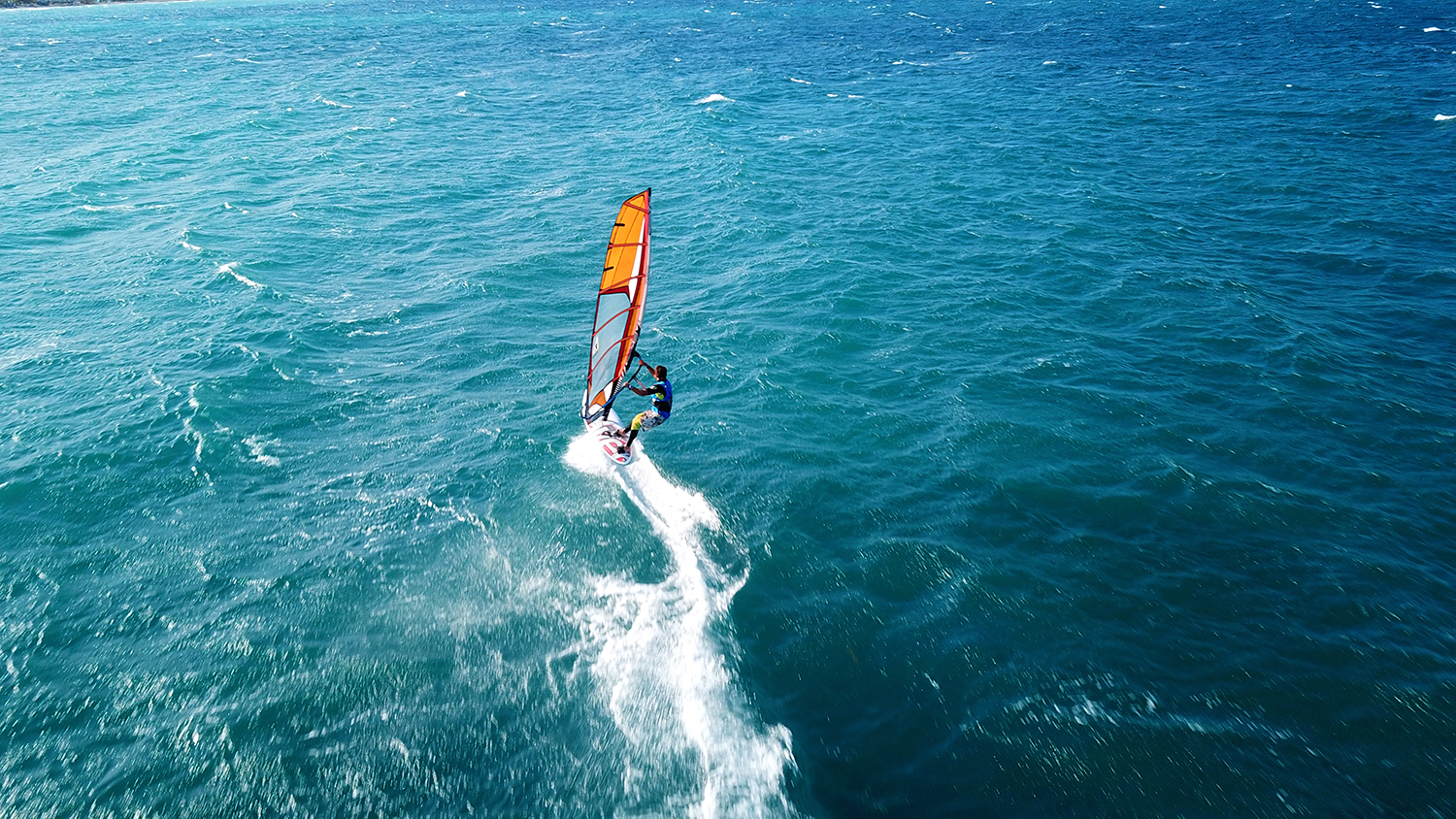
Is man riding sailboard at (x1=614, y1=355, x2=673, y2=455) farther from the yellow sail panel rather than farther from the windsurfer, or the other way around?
the yellow sail panel

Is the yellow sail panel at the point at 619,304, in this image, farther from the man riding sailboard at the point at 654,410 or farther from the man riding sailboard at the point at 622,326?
the man riding sailboard at the point at 654,410

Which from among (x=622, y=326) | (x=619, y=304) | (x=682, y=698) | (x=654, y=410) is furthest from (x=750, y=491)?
(x=682, y=698)

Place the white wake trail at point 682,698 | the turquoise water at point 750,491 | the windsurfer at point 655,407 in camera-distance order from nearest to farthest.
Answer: the white wake trail at point 682,698
the turquoise water at point 750,491
the windsurfer at point 655,407

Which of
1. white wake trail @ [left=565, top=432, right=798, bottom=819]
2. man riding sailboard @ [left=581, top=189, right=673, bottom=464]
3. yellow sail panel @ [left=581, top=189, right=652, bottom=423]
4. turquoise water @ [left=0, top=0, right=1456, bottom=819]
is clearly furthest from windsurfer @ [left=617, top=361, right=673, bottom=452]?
white wake trail @ [left=565, top=432, right=798, bottom=819]

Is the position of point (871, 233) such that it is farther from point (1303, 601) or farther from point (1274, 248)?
point (1303, 601)

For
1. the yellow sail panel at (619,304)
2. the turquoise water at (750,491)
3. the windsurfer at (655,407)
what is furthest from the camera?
the windsurfer at (655,407)

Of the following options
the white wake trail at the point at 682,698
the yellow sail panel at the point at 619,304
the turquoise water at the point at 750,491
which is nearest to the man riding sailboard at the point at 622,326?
the yellow sail panel at the point at 619,304
